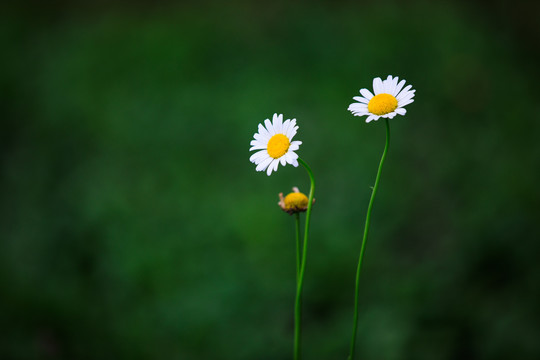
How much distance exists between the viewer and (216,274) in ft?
6.47

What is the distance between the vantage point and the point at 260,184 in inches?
99.2

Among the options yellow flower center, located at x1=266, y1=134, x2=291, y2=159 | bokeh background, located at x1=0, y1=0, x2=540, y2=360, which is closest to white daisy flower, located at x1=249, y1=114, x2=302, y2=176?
yellow flower center, located at x1=266, y1=134, x2=291, y2=159

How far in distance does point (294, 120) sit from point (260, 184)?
1.78m

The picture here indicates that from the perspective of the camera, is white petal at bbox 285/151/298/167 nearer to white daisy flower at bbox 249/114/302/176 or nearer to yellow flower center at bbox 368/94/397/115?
white daisy flower at bbox 249/114/302/176

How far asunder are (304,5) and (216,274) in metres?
2.70

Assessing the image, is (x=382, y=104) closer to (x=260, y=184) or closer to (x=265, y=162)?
(x=265, y=162)

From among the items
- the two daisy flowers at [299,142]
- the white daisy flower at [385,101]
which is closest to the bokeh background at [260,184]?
the two daisy flowers at [299,142]

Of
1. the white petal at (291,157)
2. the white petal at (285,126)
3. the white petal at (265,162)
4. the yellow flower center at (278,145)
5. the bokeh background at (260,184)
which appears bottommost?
the white petal at (291,157)

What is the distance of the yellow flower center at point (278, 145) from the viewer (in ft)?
2.46

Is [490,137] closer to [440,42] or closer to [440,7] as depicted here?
[440,42]

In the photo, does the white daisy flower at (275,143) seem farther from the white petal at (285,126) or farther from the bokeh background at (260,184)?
the bokeh background at (260,184)

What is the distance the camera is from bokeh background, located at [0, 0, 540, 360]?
164 cm

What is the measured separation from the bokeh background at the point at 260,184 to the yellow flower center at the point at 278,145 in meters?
0.97

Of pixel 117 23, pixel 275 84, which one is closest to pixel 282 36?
pixel 275 84
